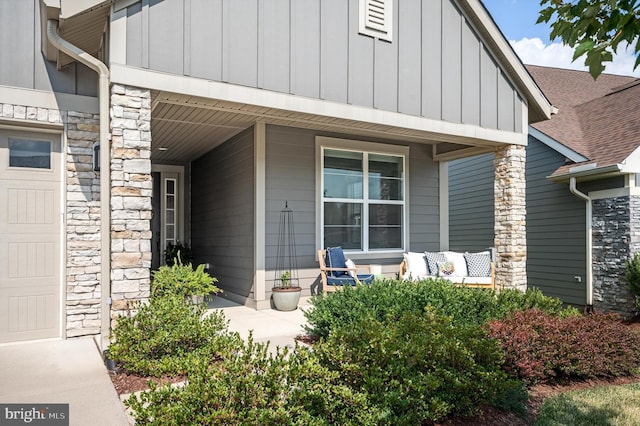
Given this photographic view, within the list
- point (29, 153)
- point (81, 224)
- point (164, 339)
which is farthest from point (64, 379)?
point (29, 153)

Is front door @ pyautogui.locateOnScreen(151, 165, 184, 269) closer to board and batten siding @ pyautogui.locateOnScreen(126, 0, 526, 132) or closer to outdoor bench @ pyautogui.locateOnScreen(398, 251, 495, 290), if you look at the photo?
outdoor bench @ pyautogui.locateOnScreen(398, 251, 495, 290)

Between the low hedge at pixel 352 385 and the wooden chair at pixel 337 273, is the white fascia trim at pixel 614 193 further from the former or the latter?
the low hedge at pixel 352 385

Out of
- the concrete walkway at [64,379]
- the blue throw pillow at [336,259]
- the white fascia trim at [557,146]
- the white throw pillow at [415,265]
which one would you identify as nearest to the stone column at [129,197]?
the concrete walkway at [64,379]

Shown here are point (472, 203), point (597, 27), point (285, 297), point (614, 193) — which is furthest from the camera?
point (472, 203)

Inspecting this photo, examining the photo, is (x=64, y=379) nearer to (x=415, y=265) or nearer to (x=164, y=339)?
(x=164, y=339)

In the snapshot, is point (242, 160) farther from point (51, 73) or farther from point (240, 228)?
point (51, 73)

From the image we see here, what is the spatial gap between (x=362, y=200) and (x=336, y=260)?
55.1 inches

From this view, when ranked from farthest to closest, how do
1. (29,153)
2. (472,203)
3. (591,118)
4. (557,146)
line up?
(472,203), (591,118), (557,146), (29,153)

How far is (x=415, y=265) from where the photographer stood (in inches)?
305

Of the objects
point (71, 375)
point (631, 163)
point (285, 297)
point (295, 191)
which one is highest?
point (631, 163)

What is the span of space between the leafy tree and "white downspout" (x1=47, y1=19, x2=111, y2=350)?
12.5 ft

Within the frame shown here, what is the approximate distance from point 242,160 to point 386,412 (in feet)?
17.6

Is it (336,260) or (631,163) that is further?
(631,163)

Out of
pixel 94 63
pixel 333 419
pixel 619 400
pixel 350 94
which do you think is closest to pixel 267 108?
pixel 350 94
